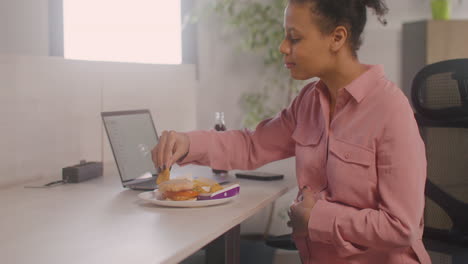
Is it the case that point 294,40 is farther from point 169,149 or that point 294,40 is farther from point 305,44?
point 169,149

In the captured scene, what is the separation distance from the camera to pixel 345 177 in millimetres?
1297

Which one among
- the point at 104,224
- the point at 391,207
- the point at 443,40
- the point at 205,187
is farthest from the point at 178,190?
the point at 443,40

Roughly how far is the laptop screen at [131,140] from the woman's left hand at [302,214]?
0.64 metres

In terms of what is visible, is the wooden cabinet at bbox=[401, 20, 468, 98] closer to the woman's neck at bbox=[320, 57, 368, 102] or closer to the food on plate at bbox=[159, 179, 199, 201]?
the woman's neck at bbox=[320, 57, 368, 102]

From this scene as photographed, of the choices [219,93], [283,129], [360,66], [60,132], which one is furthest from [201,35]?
[360,66]

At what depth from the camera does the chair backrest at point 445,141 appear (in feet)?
5.25

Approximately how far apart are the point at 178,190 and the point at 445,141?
2.71 ft

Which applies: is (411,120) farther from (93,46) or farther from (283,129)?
(93,46)

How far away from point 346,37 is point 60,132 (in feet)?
3.72

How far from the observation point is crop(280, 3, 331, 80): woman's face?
1.34 m

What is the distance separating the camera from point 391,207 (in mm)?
1184

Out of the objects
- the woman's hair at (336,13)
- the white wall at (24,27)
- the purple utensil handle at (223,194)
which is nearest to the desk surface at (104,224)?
the purple utensil handle at (223,194)

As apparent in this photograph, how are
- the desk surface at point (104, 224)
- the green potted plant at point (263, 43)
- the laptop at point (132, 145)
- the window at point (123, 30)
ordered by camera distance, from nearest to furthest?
the desk surface at point (104, 224), the laptop at point (132, 145), the window at point (123, 30), the green potted plant at point (263, 43)

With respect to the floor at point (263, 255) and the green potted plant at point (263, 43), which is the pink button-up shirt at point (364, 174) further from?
the green potted plant at point (263, 43)
